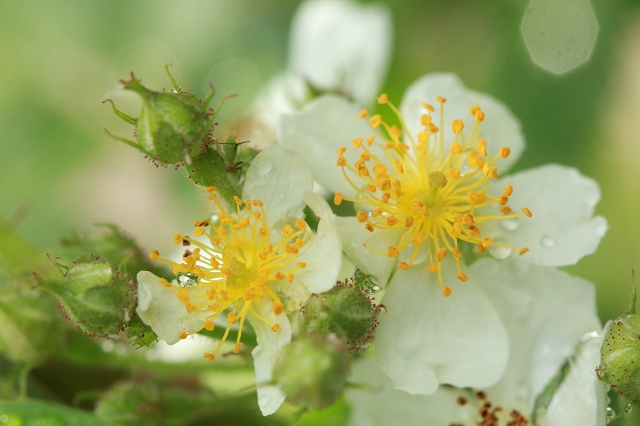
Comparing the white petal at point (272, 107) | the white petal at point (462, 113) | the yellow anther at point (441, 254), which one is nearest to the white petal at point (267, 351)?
the yellow anther at point (441, 254)

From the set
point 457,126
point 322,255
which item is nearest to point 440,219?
point 457,126

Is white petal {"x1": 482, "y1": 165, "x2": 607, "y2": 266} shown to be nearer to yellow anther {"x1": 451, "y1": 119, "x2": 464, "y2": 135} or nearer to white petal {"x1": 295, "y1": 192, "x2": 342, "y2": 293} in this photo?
yellow anther {"x1": 451, "y1": 119, "x2": 464, "y2": 135}

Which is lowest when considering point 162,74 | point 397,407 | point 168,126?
point 397,407

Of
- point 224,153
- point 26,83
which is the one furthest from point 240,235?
point 26,83

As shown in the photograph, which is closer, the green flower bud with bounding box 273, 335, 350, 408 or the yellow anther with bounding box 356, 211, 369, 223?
the green flower bud with bounding box 273, 335, 350, 408

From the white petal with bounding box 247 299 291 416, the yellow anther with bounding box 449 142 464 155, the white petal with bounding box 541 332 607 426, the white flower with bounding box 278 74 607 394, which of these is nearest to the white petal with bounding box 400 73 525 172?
the white flower with bounding box 278 74 607 394

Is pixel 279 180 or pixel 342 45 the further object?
pixel 342 45

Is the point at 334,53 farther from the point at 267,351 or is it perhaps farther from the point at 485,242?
the point at 267,351
